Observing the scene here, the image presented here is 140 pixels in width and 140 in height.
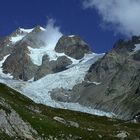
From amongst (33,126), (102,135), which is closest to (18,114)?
(33,126)

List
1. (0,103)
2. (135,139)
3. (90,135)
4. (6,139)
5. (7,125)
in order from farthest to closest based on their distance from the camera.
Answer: (135,139)
(90,135)
(0,103)
(7,125)
(6,139)

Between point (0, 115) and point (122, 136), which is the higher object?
point (122, 136)

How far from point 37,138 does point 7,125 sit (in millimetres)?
3929

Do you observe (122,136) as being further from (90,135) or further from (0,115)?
(0,115)

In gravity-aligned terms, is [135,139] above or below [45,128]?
above

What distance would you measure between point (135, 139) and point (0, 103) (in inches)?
858

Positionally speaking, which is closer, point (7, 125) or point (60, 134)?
point (7, 125)

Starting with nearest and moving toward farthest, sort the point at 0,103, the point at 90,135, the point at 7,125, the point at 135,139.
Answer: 1. the point at 7,125
2. the point at 0,103
3. the point at 90,135
4. the point at 135,139

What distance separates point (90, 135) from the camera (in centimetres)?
7006

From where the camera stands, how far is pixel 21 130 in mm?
62031

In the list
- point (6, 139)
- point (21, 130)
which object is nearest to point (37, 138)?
point (21, 130)

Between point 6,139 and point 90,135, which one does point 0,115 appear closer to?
point 6,139

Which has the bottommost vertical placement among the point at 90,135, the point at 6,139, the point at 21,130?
the point at 6,139

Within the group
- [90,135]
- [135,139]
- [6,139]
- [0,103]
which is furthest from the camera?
[135,139]
